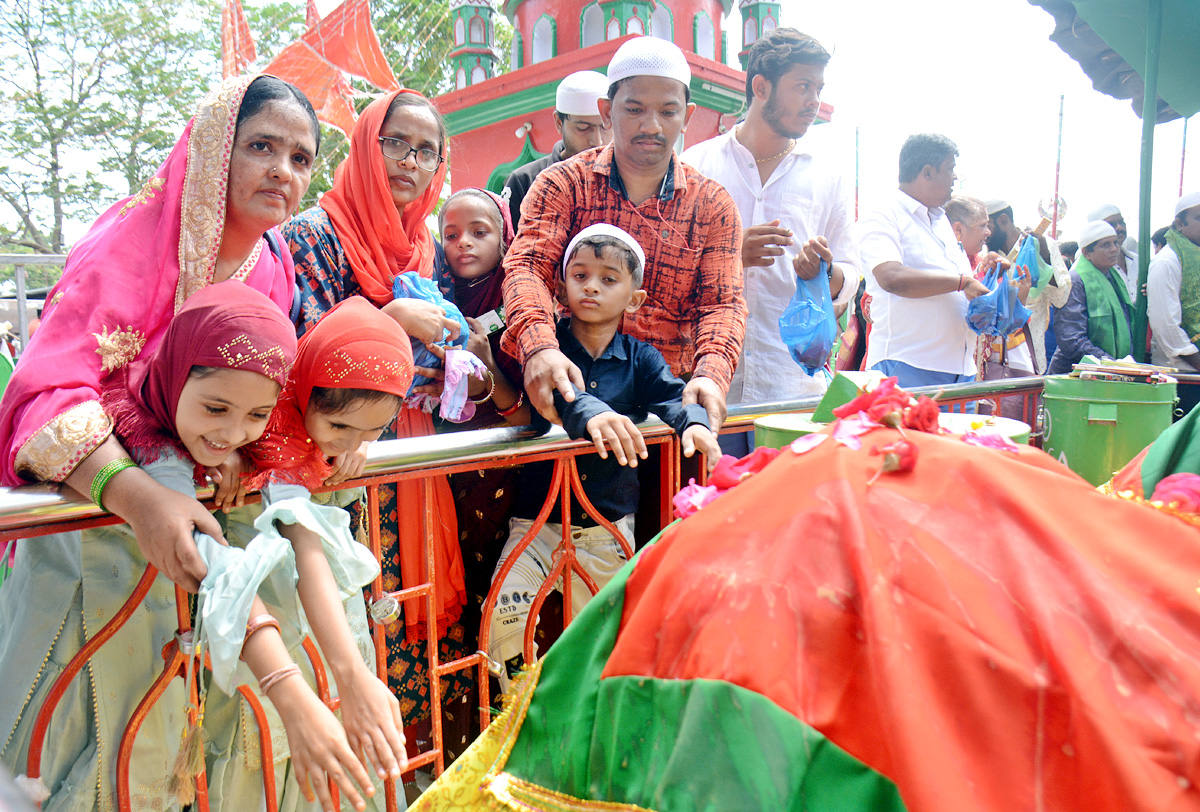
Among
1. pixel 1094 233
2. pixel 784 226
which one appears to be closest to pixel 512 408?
pixel 784 226

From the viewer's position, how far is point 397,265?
263 cm

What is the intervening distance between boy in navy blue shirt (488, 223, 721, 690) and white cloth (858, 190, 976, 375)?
7.14ft

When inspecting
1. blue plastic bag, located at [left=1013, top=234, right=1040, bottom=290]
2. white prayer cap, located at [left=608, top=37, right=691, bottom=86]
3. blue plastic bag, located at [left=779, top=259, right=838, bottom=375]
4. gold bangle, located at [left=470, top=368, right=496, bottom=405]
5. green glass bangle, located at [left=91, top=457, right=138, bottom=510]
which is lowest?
green glass bangle, located at [left=91, top=457, right=138, bottom=510]

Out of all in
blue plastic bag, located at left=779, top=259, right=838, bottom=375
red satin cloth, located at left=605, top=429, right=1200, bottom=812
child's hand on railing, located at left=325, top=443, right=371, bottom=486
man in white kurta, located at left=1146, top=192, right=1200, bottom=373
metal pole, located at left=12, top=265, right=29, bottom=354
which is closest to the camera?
red satin cloth, located at left=605, top=429, right=1200, bottom=812

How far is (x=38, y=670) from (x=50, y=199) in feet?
62.4

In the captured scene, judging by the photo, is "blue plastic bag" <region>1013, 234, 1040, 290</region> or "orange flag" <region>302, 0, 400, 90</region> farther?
"orange flag" <region>302, 0, 400, 90</region>

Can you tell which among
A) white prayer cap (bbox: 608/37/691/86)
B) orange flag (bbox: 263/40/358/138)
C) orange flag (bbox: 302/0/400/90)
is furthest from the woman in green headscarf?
orange flag (bbox: 302/0/400/90)

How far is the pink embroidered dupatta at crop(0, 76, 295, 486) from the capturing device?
4.85 ft

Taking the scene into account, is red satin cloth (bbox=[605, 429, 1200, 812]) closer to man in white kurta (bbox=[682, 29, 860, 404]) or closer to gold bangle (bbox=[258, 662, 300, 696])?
gold bangle (bbox=[258, 662, 300, 696])

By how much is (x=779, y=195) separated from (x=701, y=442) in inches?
75.3

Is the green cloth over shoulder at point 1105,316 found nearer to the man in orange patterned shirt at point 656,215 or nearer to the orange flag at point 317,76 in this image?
the man in orange patterned shirt at point 656,215

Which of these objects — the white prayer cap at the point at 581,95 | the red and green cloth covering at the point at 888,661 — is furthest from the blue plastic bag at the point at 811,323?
the red and green cloth covering at the point at 888,661

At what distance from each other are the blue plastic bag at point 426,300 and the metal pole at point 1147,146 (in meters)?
4.41

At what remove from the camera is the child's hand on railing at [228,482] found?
1.64 m
